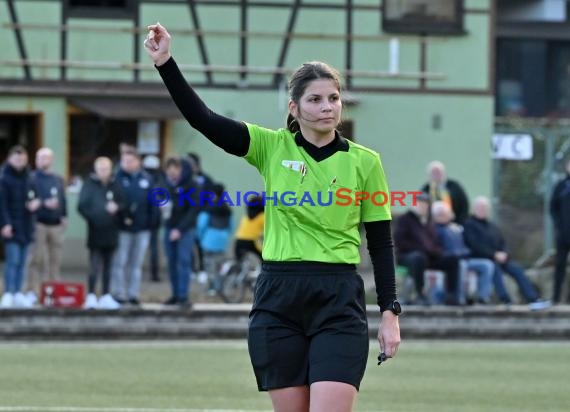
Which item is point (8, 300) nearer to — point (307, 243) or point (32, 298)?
point (32, 298)

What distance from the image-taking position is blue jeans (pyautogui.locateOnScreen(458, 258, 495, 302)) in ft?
70.4

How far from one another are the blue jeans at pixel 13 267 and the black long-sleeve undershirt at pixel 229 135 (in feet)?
42.2

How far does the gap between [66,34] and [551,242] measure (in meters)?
9.00

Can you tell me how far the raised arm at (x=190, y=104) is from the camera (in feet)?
22.2

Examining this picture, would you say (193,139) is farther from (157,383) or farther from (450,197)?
(157,383)

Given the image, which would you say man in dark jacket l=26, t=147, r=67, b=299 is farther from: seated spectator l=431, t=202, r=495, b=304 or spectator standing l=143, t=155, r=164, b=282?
seated spectator l=431, t=202, r=495, b=304

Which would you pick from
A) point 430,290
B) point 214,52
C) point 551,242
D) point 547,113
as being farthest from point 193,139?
point 547,113

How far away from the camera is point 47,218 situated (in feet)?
66.4

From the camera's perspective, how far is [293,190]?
22.9 feet

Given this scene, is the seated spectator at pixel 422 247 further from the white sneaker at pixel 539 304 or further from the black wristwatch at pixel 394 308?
the black wristwatch at pixel 394 308

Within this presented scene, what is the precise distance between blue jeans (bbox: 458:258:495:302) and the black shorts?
47.5ft

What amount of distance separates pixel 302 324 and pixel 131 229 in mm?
13344

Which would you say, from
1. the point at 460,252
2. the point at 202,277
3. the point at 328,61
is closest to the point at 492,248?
the point at 460,252

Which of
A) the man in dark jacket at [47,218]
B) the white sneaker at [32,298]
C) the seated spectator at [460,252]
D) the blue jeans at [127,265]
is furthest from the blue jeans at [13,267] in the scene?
the seated spectator at [460,252]
